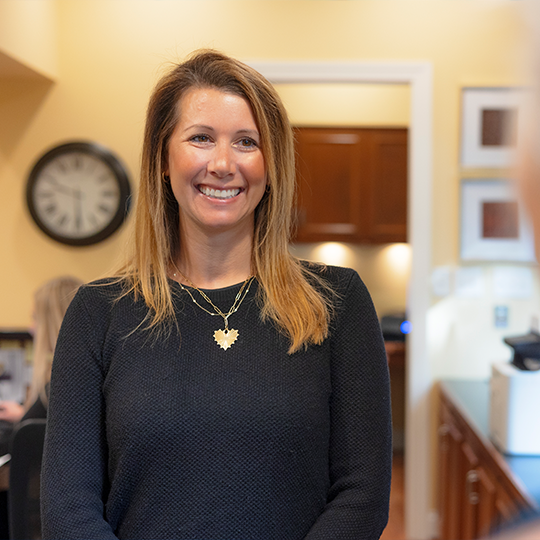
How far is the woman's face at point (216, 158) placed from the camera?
1052mm

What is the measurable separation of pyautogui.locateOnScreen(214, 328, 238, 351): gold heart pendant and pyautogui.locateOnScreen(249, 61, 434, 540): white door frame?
2.01 meters

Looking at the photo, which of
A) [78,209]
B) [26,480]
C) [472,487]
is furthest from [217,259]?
[78,209]

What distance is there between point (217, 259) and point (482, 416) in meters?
1.59

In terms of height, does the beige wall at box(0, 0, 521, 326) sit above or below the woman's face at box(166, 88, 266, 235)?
above

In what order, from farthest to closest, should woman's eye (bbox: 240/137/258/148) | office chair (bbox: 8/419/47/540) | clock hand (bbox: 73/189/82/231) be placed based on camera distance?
clock hand (bbox: 73/189/82/231), office chair (bbox: 8/419/47/540), woman's eye (bbox: 240/137/258/148)

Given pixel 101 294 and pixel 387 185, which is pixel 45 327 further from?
pixel 387 185

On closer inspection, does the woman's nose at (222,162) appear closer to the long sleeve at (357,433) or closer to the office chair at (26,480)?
the long sleeve at (357,433)

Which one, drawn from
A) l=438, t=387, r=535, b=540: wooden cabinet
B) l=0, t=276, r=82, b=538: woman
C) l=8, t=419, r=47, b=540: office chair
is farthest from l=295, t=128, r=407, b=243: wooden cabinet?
l=8, t=419, r=47, b=540: office chair

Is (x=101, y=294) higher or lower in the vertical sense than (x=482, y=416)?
higher

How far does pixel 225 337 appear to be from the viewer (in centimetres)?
106

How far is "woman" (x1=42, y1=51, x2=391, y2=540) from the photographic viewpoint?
0.98m

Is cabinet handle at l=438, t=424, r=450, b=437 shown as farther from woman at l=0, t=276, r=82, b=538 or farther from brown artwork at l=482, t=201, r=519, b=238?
woman at l=0, t=276, r=82, b=538

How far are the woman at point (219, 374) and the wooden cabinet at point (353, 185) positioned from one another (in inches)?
126

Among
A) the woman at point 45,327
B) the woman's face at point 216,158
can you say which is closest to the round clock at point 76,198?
the woman at point 45,327
